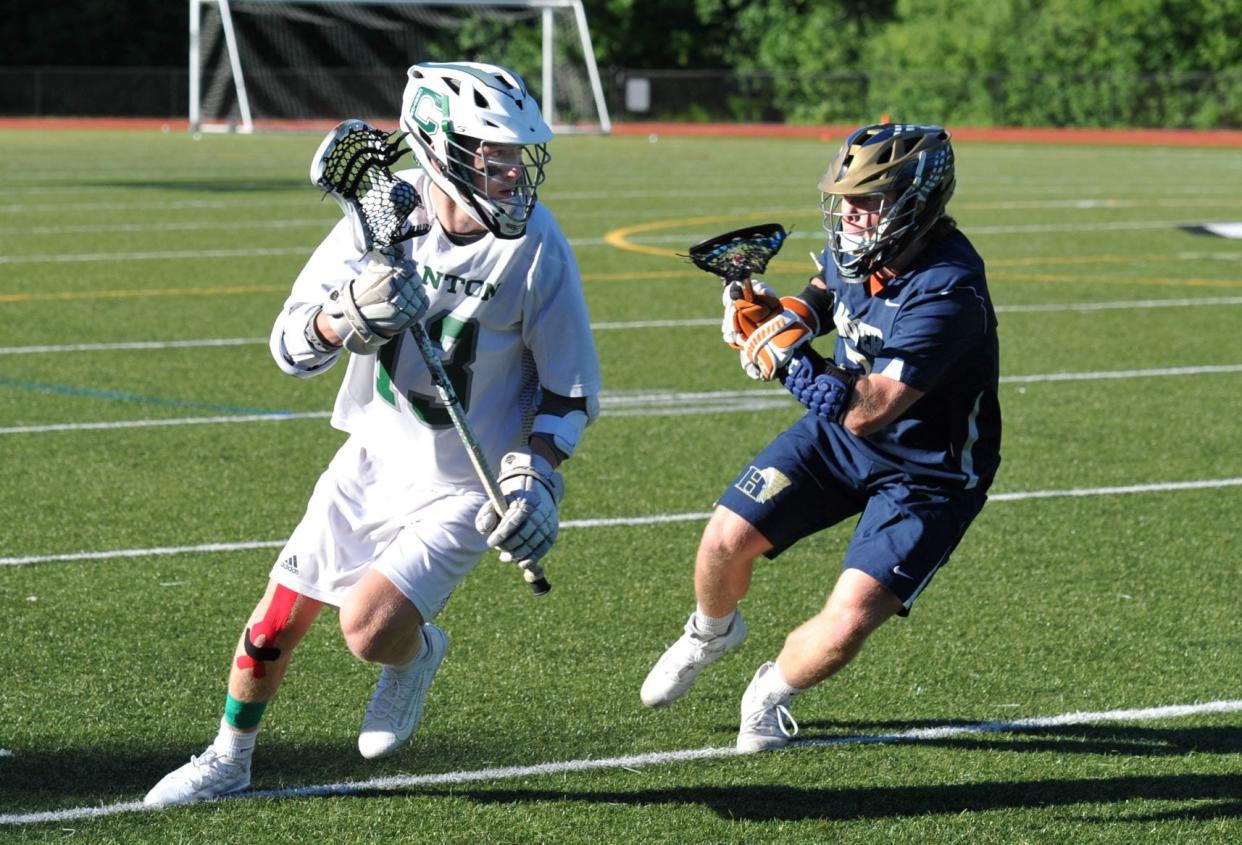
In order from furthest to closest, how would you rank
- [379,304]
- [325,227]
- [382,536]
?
[325,227] → [382,536] → [379,304]

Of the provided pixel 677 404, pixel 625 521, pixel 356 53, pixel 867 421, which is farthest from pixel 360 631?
pixel 356 53

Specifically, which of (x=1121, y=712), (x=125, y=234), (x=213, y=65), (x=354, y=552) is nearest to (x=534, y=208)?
(x=354, y=552)

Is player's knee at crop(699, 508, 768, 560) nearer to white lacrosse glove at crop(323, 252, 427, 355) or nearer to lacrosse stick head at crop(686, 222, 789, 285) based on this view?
lacrosse stick head at crop(686, 222, 789, 285)

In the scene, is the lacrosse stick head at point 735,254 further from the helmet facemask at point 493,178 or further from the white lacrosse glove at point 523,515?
the white lacrosse glove at point 523,515

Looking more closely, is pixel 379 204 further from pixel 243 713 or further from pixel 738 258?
pixel 243 713

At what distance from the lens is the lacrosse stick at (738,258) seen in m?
4.64

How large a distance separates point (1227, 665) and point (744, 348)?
220cm

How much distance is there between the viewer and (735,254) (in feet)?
15.4

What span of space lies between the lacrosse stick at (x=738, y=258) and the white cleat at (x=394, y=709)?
126 centimetres

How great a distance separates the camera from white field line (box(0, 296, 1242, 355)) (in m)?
10.8

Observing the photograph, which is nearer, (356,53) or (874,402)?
(874,402)

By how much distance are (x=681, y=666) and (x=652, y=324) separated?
7.38m

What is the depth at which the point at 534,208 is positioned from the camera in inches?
170

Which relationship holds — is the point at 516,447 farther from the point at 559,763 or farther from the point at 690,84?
the point at 690,84
